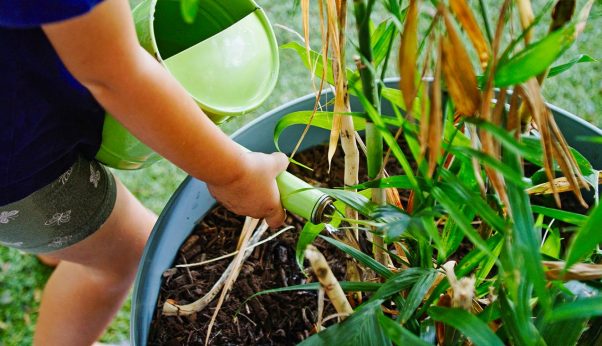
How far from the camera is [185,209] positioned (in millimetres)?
1017

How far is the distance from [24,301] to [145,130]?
908 mm

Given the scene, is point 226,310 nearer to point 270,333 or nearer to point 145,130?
point 270,333

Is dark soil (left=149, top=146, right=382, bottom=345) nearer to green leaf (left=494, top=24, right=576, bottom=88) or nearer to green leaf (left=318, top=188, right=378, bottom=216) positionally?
green leaf (left=318, top=188, right=378, bottom=216)

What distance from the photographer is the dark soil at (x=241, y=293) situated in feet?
3.25

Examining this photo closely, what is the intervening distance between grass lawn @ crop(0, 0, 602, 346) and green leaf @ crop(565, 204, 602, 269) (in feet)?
3.15

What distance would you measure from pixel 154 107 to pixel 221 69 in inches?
9.8

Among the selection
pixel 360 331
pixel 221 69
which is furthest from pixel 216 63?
pixel 360 331

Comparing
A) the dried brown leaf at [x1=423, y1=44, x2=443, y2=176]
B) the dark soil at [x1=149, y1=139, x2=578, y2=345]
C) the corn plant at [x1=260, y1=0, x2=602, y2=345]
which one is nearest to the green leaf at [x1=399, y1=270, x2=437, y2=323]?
the corn plant at [x1=260, y1=0, x2=602, y2=345]

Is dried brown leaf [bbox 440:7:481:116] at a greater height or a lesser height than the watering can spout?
greater

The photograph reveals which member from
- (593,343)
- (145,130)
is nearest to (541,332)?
(593,343)

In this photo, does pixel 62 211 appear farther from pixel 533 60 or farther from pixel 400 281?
pixel 533 60

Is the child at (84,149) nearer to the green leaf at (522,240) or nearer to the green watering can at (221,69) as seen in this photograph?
the green watering can at (221,69)

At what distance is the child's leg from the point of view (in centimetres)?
111

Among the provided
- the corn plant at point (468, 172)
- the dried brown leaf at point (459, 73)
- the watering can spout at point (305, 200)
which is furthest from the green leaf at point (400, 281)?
the dried brown leaf at point (459, 73)
